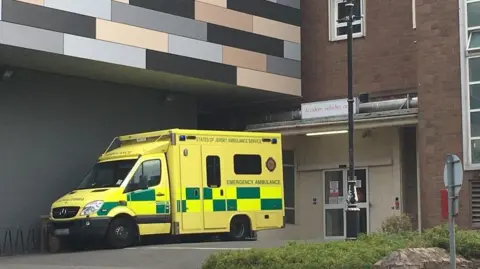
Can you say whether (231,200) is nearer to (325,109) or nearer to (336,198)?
(325,109)

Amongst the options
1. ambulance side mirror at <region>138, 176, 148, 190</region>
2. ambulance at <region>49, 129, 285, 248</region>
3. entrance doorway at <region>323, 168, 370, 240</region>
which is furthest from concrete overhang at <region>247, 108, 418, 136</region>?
→ ambulance side mirror at <region>138, 176, 148, 190</region>

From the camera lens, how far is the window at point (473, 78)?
62.1 ft

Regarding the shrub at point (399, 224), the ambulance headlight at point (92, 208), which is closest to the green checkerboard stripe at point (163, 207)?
the ambulance headlight at point (92, 208)

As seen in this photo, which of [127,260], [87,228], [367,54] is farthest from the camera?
[367,54]

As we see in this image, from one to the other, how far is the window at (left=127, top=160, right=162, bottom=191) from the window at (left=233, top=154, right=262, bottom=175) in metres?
2.18

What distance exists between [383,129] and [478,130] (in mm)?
4746

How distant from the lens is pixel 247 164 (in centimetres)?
2012

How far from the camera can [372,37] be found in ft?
77.6

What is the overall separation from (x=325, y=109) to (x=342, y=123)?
925mm

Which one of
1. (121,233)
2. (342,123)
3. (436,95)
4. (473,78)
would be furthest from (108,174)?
(473,78)

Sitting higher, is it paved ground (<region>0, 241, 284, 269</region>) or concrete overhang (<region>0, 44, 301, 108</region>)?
concrete overhang (<region>0, 44, 301, 108</region>)

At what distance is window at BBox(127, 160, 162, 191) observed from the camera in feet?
60.3

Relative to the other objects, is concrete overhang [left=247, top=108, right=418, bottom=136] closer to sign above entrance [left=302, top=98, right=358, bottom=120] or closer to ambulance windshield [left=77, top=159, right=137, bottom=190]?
sign above entrance [left=302, top=98, right=358, bottom=120]

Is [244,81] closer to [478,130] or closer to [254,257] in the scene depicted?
[478,130]
